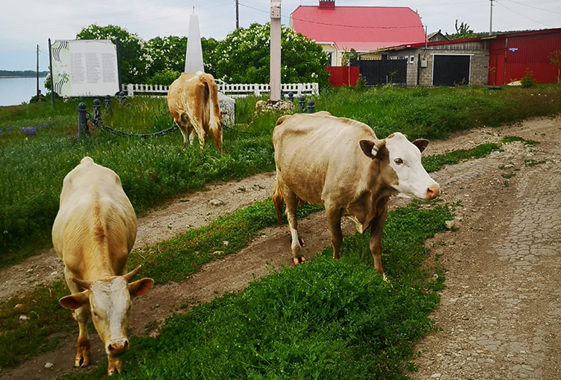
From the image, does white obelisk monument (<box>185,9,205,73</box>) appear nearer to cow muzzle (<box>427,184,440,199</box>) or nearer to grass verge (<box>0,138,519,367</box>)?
grass verge (<box>0,138,519,367</box>)

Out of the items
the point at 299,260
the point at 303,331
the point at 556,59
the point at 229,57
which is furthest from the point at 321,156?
the point at 556,59

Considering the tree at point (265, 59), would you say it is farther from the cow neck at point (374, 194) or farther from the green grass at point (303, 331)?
the green grass at point (303, 331)

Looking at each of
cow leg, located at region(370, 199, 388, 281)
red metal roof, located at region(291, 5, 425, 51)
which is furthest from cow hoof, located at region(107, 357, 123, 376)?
red metal roof, located at region(291, 5, 425, 51)

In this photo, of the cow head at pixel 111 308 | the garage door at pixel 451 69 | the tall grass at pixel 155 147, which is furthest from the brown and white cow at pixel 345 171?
the garage door at pixel 451 69

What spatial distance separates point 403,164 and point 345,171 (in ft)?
2.53

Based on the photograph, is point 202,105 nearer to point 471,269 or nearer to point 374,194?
point 374,194

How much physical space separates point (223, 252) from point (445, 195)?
437cm

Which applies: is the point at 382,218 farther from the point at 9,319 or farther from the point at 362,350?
the point at 9,319

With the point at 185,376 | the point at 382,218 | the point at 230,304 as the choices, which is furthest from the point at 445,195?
the point at 185,376

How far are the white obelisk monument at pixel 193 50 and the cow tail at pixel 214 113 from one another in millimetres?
3969

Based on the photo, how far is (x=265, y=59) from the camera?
83.1ft

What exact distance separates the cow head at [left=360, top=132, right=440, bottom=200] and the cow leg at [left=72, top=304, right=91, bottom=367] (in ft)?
10.8

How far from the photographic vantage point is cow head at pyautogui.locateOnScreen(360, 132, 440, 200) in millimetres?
5223

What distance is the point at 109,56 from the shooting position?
739 inches
